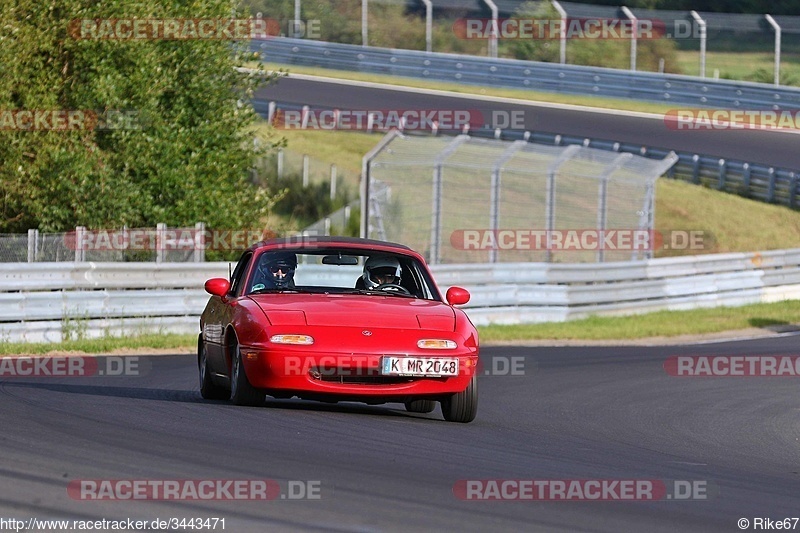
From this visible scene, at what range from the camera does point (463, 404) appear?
9867mm

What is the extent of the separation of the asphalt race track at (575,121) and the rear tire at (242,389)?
24622mm

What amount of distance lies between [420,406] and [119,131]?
13.7 metres

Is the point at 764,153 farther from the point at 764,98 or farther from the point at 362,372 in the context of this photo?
the point at 362,372

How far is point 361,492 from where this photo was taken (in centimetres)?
649

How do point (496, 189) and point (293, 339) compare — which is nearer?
point (293, 339)

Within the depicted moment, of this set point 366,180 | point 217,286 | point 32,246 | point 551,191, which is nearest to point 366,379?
point 217,286

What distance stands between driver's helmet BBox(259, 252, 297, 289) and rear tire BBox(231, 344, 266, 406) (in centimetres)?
87

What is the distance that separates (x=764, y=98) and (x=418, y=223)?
1053 centimetres

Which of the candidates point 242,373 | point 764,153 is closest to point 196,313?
point 242,373

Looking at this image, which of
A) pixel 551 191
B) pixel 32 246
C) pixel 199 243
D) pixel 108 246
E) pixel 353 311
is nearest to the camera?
pixel 353 311

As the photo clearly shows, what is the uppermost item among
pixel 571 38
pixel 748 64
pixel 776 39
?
pixel 776 39

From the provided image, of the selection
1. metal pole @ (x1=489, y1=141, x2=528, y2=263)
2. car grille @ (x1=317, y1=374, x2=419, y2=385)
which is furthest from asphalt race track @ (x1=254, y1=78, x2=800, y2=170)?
car grille @ (x1=317, y1=374, x2=419, y2=385)

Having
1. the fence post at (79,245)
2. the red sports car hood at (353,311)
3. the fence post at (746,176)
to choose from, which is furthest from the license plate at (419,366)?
the fence post at (746,176)

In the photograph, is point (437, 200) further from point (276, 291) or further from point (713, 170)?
point (276, 291)
